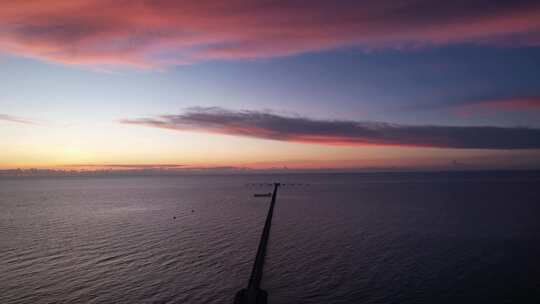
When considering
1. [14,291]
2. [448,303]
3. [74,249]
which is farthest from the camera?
[74,249]

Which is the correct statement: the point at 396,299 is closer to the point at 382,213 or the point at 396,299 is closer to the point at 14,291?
the point at 14,291

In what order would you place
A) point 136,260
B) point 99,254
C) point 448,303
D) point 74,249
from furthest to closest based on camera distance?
point 74,249 → point 99,254 → point 136,260 → point 448,303

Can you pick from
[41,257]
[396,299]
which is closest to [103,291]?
[41,257]

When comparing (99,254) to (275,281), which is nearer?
(275,281)

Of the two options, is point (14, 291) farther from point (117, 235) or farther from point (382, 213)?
point (382, 213)

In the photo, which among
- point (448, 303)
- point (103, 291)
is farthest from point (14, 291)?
point (448, 303)

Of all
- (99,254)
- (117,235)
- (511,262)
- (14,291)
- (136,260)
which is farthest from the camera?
(117,235)

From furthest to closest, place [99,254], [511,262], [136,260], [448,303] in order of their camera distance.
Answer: [99,254], [136,260], [511,262], [448,303]

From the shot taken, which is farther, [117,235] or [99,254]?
[117,235]

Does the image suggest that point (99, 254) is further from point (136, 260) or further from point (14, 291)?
point (14, 291)
